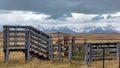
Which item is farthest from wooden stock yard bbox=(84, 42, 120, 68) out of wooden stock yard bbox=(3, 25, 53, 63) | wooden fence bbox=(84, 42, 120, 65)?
wooden stock yard bbox=(3, 25, 53, 63)

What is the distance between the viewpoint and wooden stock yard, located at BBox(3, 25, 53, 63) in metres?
30.7

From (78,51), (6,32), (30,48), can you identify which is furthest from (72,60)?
(6,32)

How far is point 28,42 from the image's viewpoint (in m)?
30.9

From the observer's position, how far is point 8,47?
101 feet

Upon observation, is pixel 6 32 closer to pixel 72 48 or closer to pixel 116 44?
pixel 72 48

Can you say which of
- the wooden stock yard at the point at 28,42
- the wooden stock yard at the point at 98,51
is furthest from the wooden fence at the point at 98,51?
the wooden stock yard at the point at 28,42

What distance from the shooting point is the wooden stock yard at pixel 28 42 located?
1209 inches

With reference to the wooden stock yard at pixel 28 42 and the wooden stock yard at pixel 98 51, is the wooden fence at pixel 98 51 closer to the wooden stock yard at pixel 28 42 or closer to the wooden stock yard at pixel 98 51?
the wooden stock yard at pixel 98 51

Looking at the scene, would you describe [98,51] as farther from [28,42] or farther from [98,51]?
[28,42]

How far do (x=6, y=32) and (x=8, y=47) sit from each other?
125 cm

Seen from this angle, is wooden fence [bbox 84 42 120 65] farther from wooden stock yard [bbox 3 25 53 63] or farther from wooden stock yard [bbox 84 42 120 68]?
Result: wooden stock yard [bbox 3 25 53 63]

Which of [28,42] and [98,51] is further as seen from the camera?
[28,42]

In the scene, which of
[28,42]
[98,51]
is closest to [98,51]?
[98,51]

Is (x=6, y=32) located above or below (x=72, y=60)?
above
